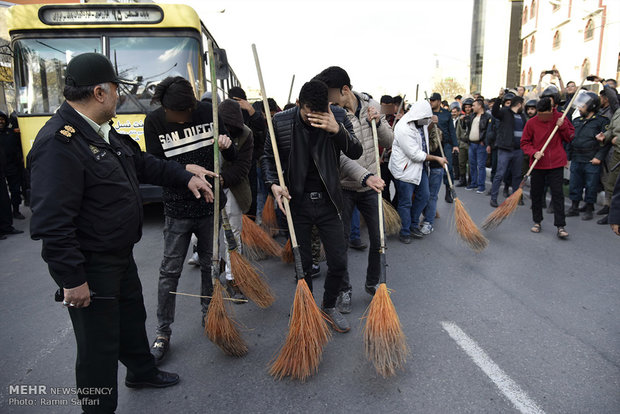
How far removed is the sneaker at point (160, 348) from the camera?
2.92m

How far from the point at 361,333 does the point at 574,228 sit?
4.54m

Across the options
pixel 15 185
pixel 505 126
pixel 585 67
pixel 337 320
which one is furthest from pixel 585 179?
pixel 585 67

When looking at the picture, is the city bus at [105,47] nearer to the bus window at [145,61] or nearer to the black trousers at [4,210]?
the bus window at [145,61]

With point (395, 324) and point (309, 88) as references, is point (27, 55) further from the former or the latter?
point (395, 324)

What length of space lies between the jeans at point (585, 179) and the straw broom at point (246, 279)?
18.8 ft

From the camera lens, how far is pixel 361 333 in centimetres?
325

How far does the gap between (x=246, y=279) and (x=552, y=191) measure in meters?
4.47

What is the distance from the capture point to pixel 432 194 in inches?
244

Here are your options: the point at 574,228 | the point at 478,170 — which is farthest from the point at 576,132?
the point at 478,170

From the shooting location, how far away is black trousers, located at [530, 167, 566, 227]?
555cm

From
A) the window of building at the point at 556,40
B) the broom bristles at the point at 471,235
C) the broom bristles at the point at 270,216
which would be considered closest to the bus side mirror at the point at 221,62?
the broom bristles at the point at 270,216

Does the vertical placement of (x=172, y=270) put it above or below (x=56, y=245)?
below

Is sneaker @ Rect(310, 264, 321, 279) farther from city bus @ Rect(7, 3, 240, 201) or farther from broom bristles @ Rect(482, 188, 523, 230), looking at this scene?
city bus @ Rect(7, 3, 240, 201)

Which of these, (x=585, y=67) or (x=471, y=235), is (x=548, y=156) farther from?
(x=585, y=67)
